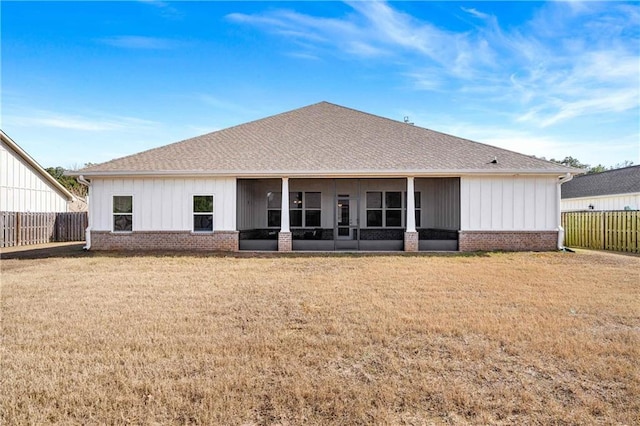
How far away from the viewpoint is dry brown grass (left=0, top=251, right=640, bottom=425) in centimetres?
352

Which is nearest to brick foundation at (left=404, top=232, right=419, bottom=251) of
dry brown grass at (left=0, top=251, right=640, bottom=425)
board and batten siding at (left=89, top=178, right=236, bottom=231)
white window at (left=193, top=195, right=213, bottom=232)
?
dry brown grass at (left=0, top=251, right=640, bottom=425)

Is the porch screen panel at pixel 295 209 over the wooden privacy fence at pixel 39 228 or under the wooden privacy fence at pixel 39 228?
over

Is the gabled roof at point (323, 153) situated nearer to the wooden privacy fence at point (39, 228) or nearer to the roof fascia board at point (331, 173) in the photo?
the roof fascia board at point (331, 173)

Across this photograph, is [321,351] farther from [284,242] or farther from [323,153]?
[323,153]

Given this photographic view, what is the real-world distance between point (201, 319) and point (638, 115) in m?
28.3

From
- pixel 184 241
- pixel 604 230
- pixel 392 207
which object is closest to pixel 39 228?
pixel 184 241

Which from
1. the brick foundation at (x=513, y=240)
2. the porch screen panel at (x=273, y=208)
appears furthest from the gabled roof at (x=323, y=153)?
the porch screen panel at (x=273, y=208)

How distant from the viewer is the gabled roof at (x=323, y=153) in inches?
610

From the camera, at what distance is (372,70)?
21.5 meters

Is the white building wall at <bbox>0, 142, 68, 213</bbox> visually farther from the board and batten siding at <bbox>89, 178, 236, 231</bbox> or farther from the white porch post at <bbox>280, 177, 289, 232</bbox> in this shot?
the white porch post at <bbox>280, 177, 289, 232</bbox>

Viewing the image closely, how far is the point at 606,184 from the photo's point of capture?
2934 cm

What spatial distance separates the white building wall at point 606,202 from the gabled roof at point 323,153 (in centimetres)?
1453

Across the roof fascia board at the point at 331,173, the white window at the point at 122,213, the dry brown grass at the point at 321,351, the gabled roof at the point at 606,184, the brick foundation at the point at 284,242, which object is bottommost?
the dry brown grass at the point at 321,351

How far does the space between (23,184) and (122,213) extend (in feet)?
41.3
